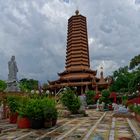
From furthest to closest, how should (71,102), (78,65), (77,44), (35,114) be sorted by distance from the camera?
(77,44) → (78,65) → (71,102) → (35,114)

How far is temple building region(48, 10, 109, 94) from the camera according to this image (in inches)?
2224

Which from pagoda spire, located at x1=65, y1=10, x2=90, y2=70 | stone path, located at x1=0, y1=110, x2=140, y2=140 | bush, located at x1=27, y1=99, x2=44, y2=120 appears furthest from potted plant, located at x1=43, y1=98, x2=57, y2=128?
pagoda spire, located at x1=65, y1=10, x2=90, y2=70

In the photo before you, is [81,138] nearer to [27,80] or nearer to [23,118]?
[23,118]

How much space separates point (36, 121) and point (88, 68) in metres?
47.8

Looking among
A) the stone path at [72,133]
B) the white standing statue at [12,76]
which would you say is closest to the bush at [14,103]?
the stone path at [72,133]

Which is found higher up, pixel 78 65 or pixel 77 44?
pixel 77 44

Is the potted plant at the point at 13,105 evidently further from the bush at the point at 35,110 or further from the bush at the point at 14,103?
the bush at the point at 35,110

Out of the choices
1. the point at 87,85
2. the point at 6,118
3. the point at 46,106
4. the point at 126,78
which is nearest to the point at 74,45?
the point at 87,85

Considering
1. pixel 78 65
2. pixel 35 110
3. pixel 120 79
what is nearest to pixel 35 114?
pixel 35 110

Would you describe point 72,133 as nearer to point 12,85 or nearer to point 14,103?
point 14,103

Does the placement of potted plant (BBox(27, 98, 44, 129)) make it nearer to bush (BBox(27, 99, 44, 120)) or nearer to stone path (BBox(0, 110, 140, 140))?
bush (BBox(27, 99, 44, 120))

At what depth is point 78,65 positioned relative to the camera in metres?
60.7

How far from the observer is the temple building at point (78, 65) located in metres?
56.5

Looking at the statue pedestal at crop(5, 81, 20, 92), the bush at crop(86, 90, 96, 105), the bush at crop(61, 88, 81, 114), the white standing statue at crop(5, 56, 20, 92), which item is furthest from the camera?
the bush at crop(86, 90, 96, 105)
